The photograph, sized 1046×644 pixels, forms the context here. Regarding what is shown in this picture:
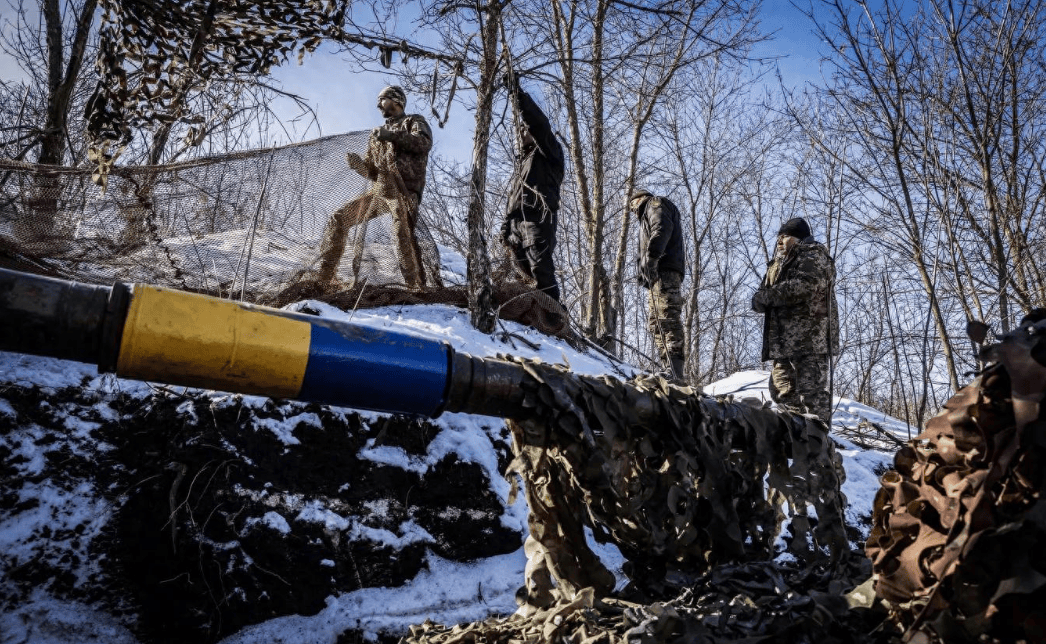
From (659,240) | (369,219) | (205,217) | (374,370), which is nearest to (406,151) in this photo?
(369,219)

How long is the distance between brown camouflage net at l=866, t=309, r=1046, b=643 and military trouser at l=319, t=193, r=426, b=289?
403 cm

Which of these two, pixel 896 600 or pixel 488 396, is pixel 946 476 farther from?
pixel 488 396

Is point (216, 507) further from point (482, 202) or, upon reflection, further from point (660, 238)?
point (660, 238)

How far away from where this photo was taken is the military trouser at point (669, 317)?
6234mm

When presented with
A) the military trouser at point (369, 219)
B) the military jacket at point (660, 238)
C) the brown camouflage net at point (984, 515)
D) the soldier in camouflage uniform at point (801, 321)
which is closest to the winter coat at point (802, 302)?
the soldier in camouflage uniform at point (801, 321)

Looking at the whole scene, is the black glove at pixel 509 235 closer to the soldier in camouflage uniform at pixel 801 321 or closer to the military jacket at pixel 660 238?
the military jacket at pixel 660 238

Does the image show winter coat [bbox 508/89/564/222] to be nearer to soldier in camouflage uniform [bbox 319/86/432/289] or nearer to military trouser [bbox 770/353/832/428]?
soldier in camouflage uniform [bbox 319/86/432/289]

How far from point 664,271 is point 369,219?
→ 2892 mm

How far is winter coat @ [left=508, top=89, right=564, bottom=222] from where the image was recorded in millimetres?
5727

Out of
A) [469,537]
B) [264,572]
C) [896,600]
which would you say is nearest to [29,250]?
[264,572]

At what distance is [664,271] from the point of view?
6410 mm

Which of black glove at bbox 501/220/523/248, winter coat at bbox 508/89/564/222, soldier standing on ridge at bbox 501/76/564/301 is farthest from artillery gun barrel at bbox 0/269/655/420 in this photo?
black glove at bbox 501/220/523/248

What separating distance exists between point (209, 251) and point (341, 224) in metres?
0.89

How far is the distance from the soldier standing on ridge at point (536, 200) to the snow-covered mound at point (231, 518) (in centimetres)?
254
